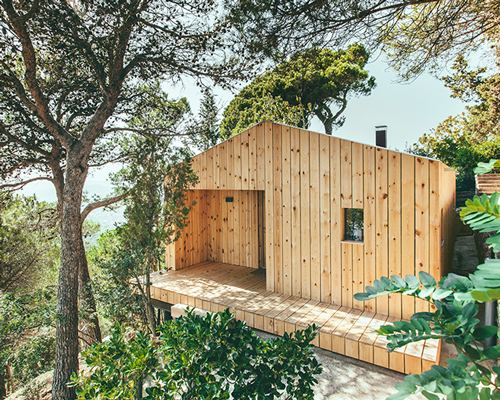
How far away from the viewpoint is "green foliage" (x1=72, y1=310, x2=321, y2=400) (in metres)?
1.58

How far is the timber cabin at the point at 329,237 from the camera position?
3822 millimetres

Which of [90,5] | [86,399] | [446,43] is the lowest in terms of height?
[86,399]

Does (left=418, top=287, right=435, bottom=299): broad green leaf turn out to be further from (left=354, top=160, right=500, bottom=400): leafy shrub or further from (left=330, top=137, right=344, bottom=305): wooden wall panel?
(left=330, top=137, right=344, bottom=305): wooden wall panel

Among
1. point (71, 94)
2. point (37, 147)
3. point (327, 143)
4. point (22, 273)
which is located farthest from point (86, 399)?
point (22, 273)

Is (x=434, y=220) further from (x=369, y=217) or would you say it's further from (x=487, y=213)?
(x=487, y=213)

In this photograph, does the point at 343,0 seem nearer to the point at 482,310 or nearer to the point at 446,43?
the point at 446,43

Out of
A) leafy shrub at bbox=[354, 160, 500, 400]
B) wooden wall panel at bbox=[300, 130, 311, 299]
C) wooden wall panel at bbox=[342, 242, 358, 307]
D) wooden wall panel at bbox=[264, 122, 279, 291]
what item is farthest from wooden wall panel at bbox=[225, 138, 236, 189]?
leafy shrub at bbox=[354, 160, 500, 400]

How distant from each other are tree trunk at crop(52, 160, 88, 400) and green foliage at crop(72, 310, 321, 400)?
4.77 metres

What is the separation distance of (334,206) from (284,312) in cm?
182

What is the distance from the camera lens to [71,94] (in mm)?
7215

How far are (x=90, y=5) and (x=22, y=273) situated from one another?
25.1ft

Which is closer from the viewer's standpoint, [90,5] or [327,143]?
[327,143]

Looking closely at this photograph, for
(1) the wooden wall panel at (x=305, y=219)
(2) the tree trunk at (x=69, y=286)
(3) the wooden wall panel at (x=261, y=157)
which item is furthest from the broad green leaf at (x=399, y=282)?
(2) the tree trunk at (x=69, y=286)

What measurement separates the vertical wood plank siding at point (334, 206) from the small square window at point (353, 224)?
120 mm
